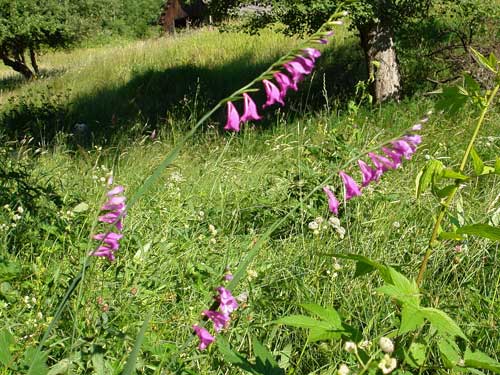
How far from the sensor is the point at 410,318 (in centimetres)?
125

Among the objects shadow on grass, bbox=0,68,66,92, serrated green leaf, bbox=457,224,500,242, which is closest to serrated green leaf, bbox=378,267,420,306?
serrated green leaf, bbox=457,224,500,242

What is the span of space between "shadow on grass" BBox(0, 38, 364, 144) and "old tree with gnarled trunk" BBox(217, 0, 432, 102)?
2.21 feet

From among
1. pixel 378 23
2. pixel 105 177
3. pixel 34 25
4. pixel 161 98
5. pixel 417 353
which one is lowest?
pixel 34 25

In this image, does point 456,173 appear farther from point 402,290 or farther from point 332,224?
point 332,224

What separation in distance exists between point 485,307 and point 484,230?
51.5 inches

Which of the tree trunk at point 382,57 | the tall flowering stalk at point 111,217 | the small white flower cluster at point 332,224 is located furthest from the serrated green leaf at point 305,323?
the tree trunk at point 382,57

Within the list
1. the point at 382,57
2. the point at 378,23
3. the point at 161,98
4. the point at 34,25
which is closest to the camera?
the point at 378,23

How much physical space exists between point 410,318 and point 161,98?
36.4 feet

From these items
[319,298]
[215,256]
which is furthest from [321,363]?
[215,256]

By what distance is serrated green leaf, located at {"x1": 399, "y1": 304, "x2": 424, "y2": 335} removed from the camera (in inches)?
47.9

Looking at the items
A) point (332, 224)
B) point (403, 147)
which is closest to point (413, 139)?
point (403, 147)

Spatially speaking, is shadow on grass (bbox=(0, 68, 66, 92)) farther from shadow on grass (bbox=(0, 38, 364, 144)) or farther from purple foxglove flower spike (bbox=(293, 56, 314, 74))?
purple foxglove flower spike (bbox=(293, 56, 314, 74))

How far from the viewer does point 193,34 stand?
17469 millimetres

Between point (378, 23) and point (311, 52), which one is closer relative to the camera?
point (311, 52)
